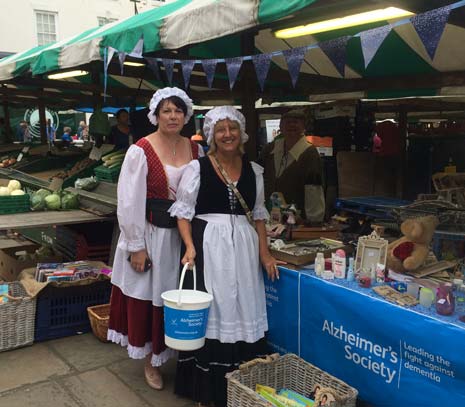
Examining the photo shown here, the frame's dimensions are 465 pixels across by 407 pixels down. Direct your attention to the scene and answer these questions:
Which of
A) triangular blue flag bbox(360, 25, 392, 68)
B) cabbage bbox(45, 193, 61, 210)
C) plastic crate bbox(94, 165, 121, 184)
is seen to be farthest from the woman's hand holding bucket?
cabbage bbox(45, 193, 61, 210)

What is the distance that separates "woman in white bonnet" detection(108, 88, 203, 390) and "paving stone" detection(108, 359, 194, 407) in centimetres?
24

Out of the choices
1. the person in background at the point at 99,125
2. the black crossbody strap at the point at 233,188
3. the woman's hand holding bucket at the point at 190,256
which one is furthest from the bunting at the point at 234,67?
the person in background at the point at 99,125

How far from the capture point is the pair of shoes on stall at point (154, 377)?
10.9ft

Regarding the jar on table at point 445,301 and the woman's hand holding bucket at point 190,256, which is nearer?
the jar on table at point 445,301

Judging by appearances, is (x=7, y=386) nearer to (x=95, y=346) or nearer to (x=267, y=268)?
(x=95, y=346)

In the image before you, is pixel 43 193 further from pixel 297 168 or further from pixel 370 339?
pixel 370 339

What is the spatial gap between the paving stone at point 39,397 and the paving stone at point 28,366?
111 mm

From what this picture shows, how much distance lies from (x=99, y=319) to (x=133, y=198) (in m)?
1.57

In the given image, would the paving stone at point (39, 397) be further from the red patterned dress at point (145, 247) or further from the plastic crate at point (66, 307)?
the plastic crate at point (66, 307)

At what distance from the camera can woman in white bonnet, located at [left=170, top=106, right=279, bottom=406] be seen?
112 inches

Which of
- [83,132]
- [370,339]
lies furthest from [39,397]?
[83,132]

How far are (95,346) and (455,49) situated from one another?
4103 millimetres

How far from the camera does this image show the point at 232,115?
2863 millimetres

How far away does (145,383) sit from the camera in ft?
11.3
